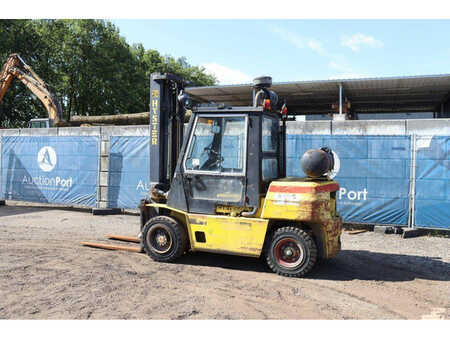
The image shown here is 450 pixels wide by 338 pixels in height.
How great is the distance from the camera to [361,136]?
9.56 m

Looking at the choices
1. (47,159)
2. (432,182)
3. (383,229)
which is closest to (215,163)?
(383,229)

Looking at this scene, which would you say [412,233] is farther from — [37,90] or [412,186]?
[37,90]

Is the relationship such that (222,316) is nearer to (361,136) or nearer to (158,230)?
(158,230)

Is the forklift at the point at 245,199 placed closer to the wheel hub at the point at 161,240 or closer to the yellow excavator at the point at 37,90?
the wheel hub at the point at 161,240

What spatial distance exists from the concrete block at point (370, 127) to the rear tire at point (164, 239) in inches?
213

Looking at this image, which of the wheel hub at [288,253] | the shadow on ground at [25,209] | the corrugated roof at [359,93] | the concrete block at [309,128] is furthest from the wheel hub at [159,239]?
the corrugated roof at [359,93]

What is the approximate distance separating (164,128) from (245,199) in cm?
211

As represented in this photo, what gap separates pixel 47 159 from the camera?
13.0 meters

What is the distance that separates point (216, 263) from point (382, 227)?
187 inches

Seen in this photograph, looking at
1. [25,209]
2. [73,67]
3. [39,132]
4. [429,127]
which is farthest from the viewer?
[73,67]

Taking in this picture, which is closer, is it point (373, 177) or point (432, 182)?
point (432, 182)

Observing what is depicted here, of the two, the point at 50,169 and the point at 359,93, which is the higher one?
the point at 359,93

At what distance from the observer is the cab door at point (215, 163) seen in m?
6.00

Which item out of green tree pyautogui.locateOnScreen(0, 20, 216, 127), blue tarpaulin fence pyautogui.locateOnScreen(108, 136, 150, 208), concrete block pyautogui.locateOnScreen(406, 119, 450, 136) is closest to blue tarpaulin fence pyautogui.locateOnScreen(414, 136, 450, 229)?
concrete block pyautogui.locateOnScreen(406, 119, 450, 136)
